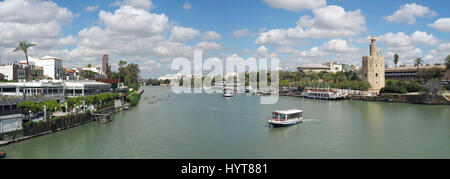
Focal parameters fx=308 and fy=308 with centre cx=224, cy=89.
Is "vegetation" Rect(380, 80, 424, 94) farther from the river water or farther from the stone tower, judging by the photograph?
the river water

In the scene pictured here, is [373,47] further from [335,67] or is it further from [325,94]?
[335,67]

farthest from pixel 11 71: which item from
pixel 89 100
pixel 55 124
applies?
pixel 55 124

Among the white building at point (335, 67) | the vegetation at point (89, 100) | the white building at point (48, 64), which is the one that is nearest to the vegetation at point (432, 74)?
the vegetation at point (89, 100)

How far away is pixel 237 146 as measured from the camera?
2011 cm

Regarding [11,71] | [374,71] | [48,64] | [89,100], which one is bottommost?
[89,100]

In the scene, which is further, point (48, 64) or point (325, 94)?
point (48, 64)

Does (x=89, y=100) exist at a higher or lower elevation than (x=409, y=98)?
higher

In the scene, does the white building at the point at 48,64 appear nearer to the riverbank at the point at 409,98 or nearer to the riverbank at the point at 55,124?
the riverbank at the point at 55,124

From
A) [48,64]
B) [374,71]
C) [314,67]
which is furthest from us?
[314,67]

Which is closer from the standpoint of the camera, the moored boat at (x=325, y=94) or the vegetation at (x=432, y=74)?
the moored boat at (x=325, y=94)
